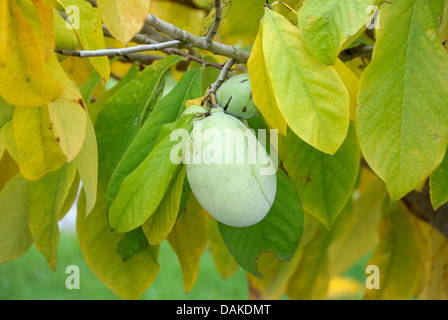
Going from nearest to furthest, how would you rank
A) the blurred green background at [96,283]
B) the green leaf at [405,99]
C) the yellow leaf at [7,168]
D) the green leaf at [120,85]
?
the green leaf at [405,99] → the green leaf at [120,85] → the yellow leaf at [7,168] → the blurred green background at [96,283]

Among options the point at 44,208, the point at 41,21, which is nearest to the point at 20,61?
the point at 41,21

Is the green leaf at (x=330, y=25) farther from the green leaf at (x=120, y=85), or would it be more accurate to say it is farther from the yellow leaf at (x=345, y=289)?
the yellow leaf at (x=345, y=289)

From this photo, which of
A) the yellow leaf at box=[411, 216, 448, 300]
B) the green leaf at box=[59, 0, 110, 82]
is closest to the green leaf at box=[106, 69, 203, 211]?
the green leaf at box=[59, 0, 110, 82]

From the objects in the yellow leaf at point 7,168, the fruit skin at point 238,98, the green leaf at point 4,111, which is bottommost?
the yellow leaf at point 7,168

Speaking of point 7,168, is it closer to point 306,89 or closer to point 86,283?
point 306,89

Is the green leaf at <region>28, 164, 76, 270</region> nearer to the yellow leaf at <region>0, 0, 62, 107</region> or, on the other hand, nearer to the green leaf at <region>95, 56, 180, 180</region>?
the green leaf at <region>95, 56, 180, 180</region>

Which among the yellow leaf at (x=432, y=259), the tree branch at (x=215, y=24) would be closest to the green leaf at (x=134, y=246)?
the tree branch at (x=215, y=24)
